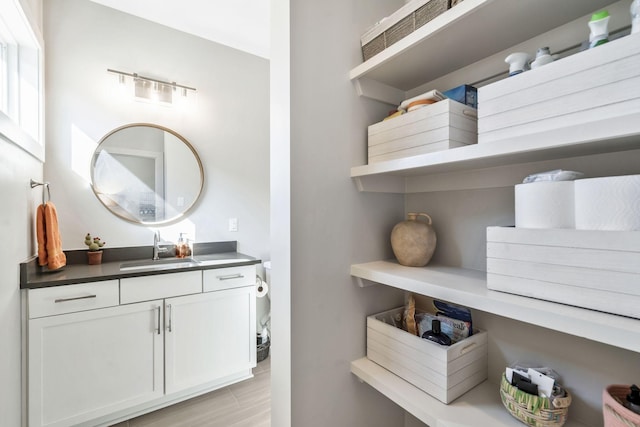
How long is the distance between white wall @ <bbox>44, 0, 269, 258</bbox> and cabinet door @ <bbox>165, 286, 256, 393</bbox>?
2.16 feet

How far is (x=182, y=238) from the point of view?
233cm

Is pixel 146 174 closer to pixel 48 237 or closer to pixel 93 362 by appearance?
pixel 48 237

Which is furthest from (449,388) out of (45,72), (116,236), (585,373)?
(45,72)

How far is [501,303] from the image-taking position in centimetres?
62

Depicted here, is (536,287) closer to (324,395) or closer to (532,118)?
(532,118)

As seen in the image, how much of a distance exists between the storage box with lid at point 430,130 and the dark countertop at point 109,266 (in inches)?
60.9

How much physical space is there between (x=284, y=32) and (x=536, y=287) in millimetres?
1008

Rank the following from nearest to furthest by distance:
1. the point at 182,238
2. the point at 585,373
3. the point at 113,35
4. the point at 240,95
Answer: the point at 585,373, the point at 113,35, the point at 182,238, the point at 240,95

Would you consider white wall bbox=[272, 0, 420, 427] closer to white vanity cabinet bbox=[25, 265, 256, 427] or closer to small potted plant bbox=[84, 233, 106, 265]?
white vanity cabinet bbox=[25, 265, 256, 427]

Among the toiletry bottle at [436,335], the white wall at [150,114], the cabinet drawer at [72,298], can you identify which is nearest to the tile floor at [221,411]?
the cabinet drawer at [72,298]

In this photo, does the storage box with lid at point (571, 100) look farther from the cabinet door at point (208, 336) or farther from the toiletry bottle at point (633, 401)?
the cabinet door at point (208, 336)

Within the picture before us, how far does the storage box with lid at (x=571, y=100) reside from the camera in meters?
0.49

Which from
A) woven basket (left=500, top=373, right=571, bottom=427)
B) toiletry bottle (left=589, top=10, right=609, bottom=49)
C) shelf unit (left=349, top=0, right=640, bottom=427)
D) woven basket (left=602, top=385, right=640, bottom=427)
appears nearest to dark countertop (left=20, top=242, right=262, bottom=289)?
shelf unit (left=349, top=0, right=640, bottom=427)

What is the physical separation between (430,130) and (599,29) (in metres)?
0.38
